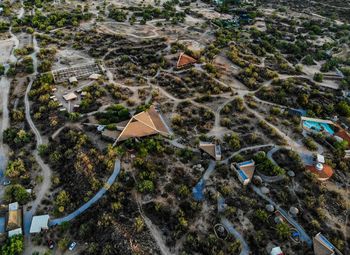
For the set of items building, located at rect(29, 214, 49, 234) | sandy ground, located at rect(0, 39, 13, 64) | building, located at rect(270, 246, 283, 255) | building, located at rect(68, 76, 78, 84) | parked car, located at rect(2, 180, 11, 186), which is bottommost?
parked car, located at rect(2, 180, 11, 186)

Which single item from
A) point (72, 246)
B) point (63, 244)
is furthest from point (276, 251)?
point (63, 244)

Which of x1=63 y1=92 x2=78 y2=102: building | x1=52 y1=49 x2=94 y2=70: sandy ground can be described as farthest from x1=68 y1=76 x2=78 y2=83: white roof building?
x1=52 y1=49 x2=94 y2=70: sandy ground

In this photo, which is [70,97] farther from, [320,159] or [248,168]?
[320,159]

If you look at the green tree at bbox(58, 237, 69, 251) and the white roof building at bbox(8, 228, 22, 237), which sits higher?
the green tree at bbox(58, 237, 69, 251)

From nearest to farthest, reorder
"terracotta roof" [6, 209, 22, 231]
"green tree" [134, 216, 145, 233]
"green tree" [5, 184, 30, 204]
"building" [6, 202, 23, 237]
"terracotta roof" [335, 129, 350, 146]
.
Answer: "green tree" [134, 216, 145, 233], "building" [6, 202, 23, 237], "terracotta roof" [6, 209, 22, 231], "green tree" [5, 184, 30, 204], "terracotta roof" [335, 129, 350, 146]

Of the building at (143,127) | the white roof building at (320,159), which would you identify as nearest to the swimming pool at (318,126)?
the white roof building at (320,159)

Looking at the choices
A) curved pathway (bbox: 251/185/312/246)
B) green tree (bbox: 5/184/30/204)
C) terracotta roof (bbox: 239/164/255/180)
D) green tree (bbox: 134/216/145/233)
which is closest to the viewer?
green tree (bbox: 134/216/145/233)

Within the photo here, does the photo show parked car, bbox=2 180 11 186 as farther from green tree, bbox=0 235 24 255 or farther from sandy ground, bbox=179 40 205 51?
sandy ground, bbox=179 40 205 51
